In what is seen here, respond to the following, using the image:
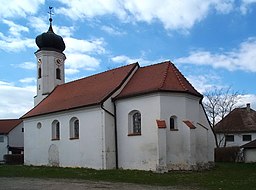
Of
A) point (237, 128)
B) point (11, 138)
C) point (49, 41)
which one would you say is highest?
point (49, 41)

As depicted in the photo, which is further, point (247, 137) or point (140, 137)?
point (247, 137)

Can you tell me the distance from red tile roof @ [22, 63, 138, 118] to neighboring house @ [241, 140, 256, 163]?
1564 cm

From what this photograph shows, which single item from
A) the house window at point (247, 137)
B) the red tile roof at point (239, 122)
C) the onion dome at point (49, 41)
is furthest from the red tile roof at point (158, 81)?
the house window at point (247, 137)

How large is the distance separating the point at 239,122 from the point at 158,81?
77.1 ft

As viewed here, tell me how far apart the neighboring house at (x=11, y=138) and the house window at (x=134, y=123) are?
29.9 metres

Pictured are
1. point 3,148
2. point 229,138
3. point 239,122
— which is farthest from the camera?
point 3,148

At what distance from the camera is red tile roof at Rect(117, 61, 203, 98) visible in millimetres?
25188

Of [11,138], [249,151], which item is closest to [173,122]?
[249,151]

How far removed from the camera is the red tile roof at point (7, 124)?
173 feet

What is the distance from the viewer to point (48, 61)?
37938 millimetres

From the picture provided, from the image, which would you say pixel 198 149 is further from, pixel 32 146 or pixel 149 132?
pixel 32 146

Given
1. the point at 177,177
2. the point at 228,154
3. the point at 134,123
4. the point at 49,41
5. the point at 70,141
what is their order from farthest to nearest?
the point at 228,154, the point at 49,41, the point at 70,141, the point at 134,123, the point at 177,177

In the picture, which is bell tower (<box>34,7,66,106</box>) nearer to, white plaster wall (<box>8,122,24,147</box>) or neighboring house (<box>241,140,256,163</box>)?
white plaster wall (<box>8,122,24,147</box>)

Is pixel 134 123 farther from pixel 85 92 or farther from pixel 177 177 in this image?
pixel 177 177
